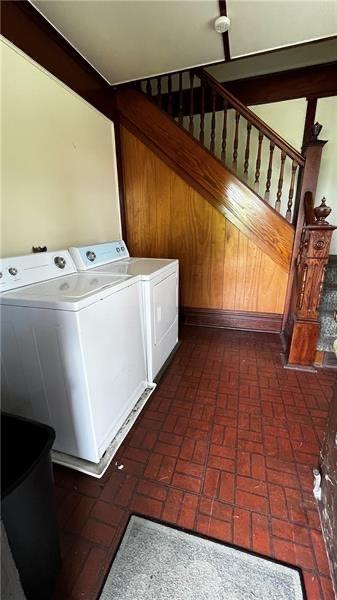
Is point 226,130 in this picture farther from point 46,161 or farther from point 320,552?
point 320,552

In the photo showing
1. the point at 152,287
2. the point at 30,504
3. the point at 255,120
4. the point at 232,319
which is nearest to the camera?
the point at 30,504

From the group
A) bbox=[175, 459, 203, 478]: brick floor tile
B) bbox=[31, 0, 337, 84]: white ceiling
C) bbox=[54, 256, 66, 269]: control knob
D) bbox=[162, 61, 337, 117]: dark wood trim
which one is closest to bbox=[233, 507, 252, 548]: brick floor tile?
bbox=[175, 459, 203, 478]: brick floor tile

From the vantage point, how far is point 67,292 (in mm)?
1226

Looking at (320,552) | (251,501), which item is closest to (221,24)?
(251,501)

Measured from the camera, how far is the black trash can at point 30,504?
0.66 metres

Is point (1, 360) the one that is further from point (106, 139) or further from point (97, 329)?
point (106, 139)

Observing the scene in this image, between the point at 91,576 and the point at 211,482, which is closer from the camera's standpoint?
the point at 91,576

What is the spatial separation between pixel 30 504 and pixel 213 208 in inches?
99.6

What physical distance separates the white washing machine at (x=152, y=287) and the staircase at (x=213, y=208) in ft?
2.18

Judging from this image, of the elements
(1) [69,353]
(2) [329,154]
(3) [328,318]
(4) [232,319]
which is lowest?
(4) [232,319]

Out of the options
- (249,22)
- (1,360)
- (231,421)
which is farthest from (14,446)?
(249,22)

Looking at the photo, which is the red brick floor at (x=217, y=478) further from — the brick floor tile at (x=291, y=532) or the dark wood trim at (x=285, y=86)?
the dark wood trim at (x=285, y=86)

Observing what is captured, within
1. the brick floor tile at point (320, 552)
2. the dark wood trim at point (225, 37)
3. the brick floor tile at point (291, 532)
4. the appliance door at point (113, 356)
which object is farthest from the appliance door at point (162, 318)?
the dark wood trim at point (225, 37)

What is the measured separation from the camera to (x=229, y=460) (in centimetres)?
133
